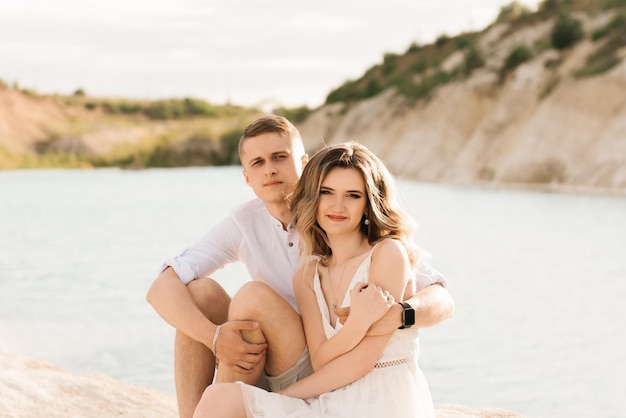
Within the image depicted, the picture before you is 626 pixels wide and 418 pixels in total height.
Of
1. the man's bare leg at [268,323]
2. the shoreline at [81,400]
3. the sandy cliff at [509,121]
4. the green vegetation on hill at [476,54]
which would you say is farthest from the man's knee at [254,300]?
the green vegetation on hill at [476,54]

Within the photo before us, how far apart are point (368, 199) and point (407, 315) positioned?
0.50m

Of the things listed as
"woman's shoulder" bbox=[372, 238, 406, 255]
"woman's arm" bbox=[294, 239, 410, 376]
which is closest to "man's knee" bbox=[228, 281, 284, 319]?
"woman's arm" bbox=[294, 239, 410, 376]

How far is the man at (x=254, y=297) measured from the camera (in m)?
3.55

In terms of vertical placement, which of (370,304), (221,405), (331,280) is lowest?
(221,405)

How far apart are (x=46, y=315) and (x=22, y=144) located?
78.1 metres

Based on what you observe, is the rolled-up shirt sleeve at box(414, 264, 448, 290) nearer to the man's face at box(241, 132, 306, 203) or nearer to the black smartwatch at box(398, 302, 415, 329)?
the black smartwatch at box(398, 302, 415, 329)

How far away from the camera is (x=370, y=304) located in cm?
334

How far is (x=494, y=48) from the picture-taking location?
42094mm

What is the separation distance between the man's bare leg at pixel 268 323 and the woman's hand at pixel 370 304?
0.33 metres

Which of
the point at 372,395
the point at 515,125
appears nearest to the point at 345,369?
the point at 372,395

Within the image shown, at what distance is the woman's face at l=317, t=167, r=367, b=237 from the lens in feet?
11.6

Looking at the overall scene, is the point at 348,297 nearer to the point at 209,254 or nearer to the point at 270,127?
the point at 209,254

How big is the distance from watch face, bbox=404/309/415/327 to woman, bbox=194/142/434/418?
70 millimetres

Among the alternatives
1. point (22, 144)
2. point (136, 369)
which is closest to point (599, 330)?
point (136, 369)
